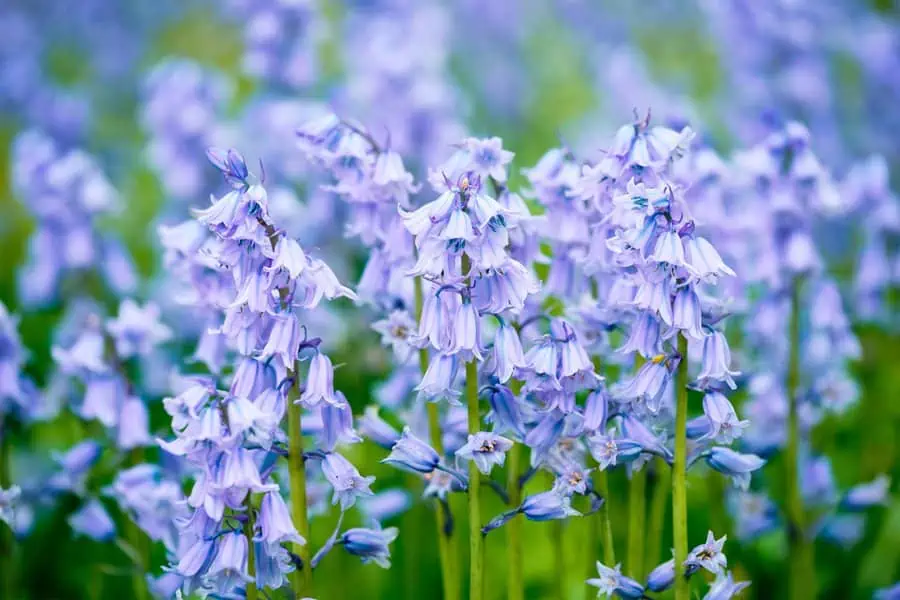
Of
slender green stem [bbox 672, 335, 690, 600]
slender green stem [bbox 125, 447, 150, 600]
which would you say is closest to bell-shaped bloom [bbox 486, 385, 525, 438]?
slender green stem [bbox 672, 335, 690, 600]

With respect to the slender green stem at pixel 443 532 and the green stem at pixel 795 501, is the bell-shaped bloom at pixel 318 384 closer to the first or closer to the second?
the slender green stem at pixel 443 532

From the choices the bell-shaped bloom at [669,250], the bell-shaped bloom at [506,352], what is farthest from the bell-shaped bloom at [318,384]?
the bell-shaped bloom at [669,250]

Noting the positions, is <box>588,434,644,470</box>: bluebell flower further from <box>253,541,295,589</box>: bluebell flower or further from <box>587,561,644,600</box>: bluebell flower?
<box>253,541,295,589</box>: bluebell flower

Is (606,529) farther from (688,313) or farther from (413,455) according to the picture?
(688,313)

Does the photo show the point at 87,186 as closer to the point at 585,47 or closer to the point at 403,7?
the point at 403,7

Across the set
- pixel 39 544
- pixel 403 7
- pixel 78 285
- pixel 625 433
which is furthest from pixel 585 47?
pixel 625 433

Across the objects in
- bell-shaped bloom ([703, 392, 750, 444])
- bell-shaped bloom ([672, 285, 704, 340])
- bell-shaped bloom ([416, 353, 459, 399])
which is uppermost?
bell-shaped bloom ([672, 285, 704, 340])
